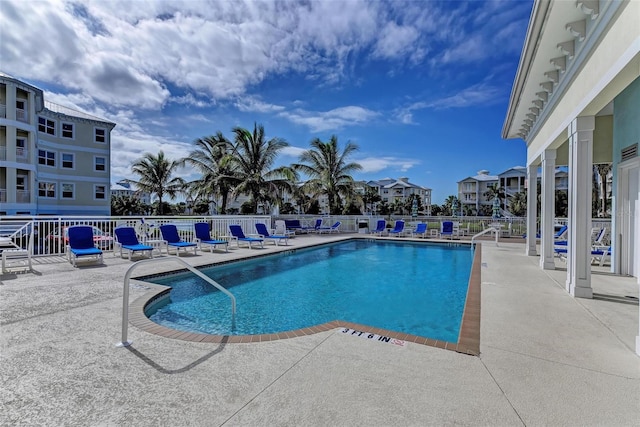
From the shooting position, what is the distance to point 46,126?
2370 centimetres

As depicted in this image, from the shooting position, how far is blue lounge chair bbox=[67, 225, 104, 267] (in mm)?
7843

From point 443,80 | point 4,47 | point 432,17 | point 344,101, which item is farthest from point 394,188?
point 4,47

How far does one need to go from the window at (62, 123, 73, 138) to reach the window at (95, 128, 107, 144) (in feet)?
5.44

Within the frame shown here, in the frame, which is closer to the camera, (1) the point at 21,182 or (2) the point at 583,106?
(2) the point at 583,106

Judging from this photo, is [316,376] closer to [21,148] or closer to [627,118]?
[627,118]

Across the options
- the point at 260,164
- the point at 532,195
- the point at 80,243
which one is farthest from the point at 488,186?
the point at 80,243

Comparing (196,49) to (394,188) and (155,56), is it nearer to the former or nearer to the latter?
(155,56)

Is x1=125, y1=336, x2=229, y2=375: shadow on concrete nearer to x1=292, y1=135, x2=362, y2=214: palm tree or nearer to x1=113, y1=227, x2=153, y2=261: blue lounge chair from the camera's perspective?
x1=113, y1=227, x2=153, y2=261: blue lounge chair

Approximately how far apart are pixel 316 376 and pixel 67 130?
102ft

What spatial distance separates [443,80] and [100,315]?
1608 cm

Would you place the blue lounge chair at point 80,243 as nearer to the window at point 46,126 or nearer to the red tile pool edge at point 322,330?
the red tile pool edge at point 322,330

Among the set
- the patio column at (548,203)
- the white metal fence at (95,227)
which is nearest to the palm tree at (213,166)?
the white metal fence at (95,227)

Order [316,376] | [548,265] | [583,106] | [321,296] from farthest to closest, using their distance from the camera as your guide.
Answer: [548,265] → [321,296] → [583,106] → [316,376]

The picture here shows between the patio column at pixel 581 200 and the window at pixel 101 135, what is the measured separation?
103ft
